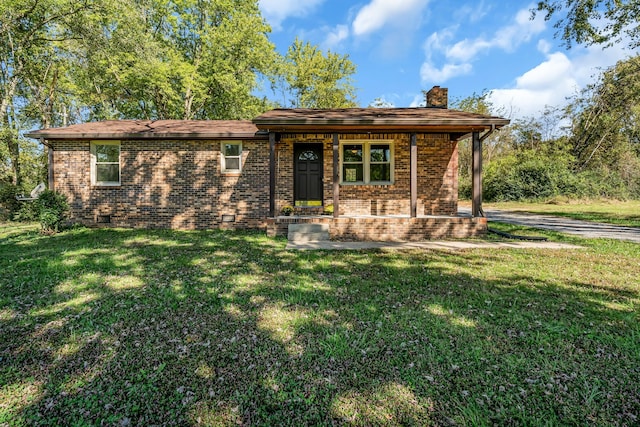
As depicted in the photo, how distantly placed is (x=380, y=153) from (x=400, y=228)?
3021 mm

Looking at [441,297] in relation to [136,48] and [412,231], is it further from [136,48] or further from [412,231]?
[136,48]

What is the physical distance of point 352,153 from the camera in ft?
32.7

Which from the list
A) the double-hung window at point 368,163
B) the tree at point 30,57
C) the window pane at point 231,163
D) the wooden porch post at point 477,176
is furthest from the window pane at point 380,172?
the tree at point 30,57

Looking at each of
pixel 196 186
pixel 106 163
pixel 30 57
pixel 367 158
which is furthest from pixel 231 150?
pixel 30 57

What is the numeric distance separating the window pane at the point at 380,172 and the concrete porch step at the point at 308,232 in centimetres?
294

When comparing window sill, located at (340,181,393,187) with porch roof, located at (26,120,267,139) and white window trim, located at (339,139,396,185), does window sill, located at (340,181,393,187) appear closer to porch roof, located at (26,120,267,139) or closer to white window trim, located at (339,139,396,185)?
white window trim, located at (339,139,396,185)

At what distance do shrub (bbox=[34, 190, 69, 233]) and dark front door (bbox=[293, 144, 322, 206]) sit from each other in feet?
21.7

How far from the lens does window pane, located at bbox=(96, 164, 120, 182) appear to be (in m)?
9.80

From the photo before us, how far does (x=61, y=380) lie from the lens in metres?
2.17

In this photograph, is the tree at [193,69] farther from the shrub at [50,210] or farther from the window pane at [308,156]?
the window pane at [308,156]

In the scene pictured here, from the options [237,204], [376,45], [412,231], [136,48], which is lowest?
[412,231]

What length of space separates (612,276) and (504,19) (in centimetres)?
1081

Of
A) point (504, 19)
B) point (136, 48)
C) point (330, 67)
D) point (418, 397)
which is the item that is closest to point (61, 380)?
point (418, 397)

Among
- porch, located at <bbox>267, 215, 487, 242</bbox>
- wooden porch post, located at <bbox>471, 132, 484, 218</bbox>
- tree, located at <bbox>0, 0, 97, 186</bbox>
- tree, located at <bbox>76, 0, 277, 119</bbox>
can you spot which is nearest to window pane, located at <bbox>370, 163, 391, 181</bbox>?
porch, located at <bbox>267, 215, 487, 242</bbox>
